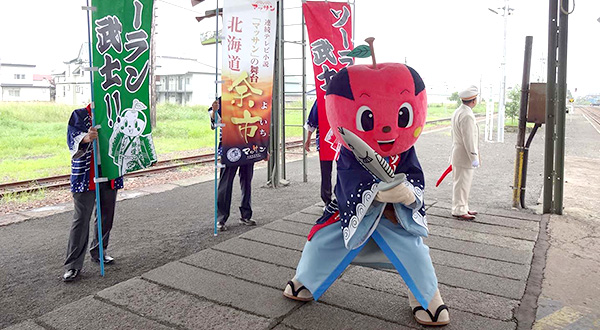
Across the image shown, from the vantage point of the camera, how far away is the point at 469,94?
5.52m

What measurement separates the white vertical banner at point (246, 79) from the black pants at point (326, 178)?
2.66 feet

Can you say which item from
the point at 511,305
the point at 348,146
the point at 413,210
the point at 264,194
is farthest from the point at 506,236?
the point at 264,194

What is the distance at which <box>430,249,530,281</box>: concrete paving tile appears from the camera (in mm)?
3786

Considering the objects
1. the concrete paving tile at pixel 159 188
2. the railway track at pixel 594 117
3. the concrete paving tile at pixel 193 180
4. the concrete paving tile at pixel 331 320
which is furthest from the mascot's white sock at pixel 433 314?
the railway track at pixel 594 117

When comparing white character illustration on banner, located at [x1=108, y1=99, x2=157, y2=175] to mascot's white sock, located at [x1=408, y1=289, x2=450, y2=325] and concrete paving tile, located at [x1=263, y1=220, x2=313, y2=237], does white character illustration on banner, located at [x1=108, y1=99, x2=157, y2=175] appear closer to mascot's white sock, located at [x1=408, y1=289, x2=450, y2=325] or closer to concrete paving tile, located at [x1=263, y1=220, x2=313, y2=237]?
concrete paving tile, located at [x1=263, y1=220, x2=313, y2=237]

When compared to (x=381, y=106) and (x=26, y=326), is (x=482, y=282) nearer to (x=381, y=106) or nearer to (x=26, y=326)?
(x=381, y=106)

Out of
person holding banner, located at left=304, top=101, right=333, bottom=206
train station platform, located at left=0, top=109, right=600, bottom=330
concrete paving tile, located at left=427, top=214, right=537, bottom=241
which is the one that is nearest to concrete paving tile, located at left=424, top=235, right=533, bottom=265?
train station platform, located at left=0, top=109, right=600, bottom=330

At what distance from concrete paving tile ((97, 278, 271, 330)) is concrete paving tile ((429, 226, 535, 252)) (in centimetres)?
276

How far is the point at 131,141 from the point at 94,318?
160cm

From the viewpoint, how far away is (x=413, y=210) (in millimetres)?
2975

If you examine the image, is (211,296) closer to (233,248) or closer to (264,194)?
(233,248)

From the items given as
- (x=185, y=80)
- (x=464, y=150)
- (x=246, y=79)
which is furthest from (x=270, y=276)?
(x=185, y=80)

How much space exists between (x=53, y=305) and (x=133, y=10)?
2477 millimetres

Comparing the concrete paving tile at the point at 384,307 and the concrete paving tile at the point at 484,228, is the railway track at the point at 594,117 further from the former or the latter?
the concrete paving tile at the point at 384,307
